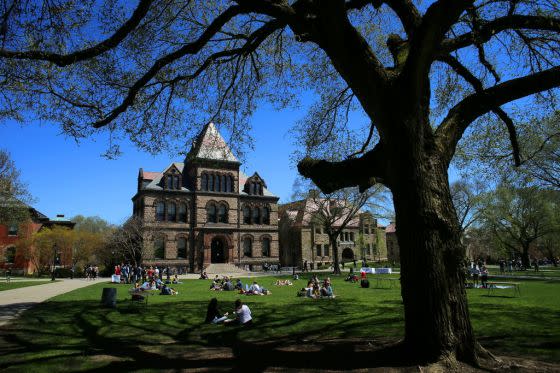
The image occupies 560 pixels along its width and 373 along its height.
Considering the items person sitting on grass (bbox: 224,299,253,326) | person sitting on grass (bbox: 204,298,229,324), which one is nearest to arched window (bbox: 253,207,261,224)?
person sitting on grass (bbox: 204,298,229,324)

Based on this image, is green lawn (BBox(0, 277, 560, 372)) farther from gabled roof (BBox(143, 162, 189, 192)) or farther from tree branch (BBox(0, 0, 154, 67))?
gabled roof (BBox(143, 162, 189, 192))

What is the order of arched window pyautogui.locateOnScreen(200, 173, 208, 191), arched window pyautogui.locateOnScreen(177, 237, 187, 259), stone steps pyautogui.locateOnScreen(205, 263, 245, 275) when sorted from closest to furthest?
1. stone steps pyautogui.locateOnScreen(205, 263, 245, 275)
2. arched window pyautogui.locateOnScreen(177, 237, 187, 259)
3. arched window pyautogui.locateOnScreen(200, 173, 208, 191)

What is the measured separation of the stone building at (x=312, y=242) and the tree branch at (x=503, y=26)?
52.6 metres

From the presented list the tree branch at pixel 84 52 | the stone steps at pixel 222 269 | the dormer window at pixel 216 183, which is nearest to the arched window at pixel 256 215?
the dormer window at pixel 216 183

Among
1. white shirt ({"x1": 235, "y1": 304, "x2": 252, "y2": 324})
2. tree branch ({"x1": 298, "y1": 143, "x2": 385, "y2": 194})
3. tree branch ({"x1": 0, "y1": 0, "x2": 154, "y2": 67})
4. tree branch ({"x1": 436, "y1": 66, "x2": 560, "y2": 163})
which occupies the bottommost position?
white shirt ({"x1": 235, "y1": 304, "x2": 252, "y2": 324})

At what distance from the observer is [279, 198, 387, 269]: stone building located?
2554 inches

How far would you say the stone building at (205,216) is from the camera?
4603cm

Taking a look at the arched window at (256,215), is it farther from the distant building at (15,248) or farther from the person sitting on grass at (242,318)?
the person sitting on grass at (242,318)

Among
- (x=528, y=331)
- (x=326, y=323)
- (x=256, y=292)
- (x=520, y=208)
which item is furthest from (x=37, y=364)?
(x=520, y=208)

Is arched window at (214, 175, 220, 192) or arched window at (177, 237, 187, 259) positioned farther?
arched window at (214, 175, 220, 192)

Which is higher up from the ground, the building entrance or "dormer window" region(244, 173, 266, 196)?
"dormer window" region(244, 173, 266, 196)

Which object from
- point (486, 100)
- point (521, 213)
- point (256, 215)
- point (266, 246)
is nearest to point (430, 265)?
point (486, 100)

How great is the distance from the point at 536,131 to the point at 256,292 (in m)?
15.6

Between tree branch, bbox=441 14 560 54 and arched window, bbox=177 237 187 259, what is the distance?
144 ft
